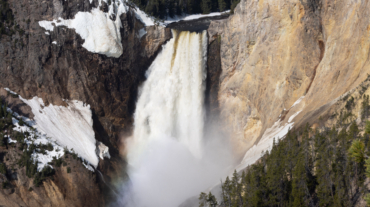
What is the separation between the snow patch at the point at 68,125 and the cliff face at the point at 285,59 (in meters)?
14.4

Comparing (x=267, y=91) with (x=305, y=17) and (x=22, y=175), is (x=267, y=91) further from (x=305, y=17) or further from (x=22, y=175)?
(x=22, y=175)

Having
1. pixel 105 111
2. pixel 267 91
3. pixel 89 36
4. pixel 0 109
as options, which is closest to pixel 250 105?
pixel 267 91

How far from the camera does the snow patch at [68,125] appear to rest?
1184 inches

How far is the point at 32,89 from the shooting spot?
31.4m

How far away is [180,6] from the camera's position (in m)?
52.7

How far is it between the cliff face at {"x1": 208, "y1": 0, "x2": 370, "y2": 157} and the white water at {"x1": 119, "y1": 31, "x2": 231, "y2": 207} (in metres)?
2.69

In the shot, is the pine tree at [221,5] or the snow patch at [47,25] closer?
the snow patch at [47,25]

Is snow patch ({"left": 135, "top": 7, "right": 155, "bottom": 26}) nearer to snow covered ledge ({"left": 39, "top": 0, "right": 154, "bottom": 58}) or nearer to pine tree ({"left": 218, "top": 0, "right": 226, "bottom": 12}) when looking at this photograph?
snow covered ledge ({"left": 39, "top": 0, "right": 154, "bottom": 58})

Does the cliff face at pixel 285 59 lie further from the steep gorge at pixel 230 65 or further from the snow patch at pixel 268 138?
the snow patch at pixel 268 138

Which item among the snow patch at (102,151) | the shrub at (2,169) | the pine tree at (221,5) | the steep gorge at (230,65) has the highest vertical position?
the pine tree at (221,5)

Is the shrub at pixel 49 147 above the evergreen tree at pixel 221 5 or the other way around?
the other way around

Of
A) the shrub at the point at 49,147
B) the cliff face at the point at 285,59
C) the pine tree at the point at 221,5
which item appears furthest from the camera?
the pine tree at the point at 221,5

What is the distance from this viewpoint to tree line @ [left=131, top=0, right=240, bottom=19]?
2002 inches

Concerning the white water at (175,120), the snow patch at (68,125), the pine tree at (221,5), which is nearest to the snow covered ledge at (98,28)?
the white water at (175,120)
